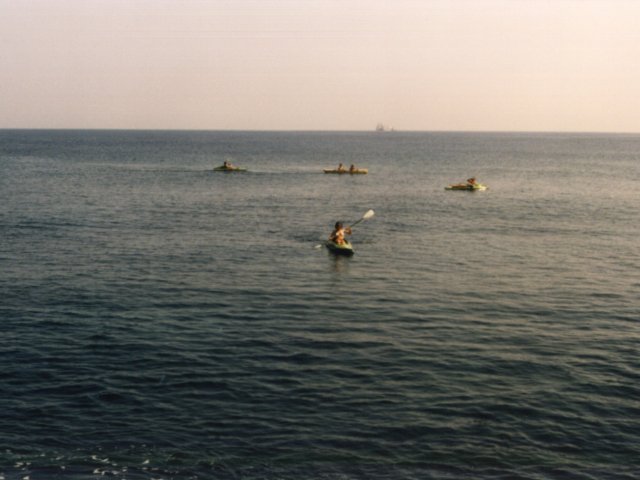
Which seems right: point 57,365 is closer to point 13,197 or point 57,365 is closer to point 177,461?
point 177,461

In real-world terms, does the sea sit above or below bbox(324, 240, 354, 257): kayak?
below

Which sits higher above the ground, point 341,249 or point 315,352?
point 341,249

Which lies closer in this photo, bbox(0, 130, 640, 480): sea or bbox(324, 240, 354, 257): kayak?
bbox(0, 130, 640, 480): sea

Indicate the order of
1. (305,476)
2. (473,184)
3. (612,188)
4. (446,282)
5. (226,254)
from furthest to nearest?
(612,188)
(473,184)
(226,254)
(446,282)
(305,476)

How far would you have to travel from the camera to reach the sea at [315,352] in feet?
61.8

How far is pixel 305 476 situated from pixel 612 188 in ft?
286

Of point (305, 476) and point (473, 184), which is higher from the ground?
point (473, 184)

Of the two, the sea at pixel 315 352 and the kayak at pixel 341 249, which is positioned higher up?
the kayak at pixel 341 249

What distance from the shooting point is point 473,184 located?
85.4 m

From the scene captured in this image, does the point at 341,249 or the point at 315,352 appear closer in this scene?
the point at 315,352

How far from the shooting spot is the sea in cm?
1884

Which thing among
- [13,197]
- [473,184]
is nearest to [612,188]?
[473,184]

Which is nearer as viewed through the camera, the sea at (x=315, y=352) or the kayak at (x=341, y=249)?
the sea at (x=315, y=352)

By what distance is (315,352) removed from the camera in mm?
26375
